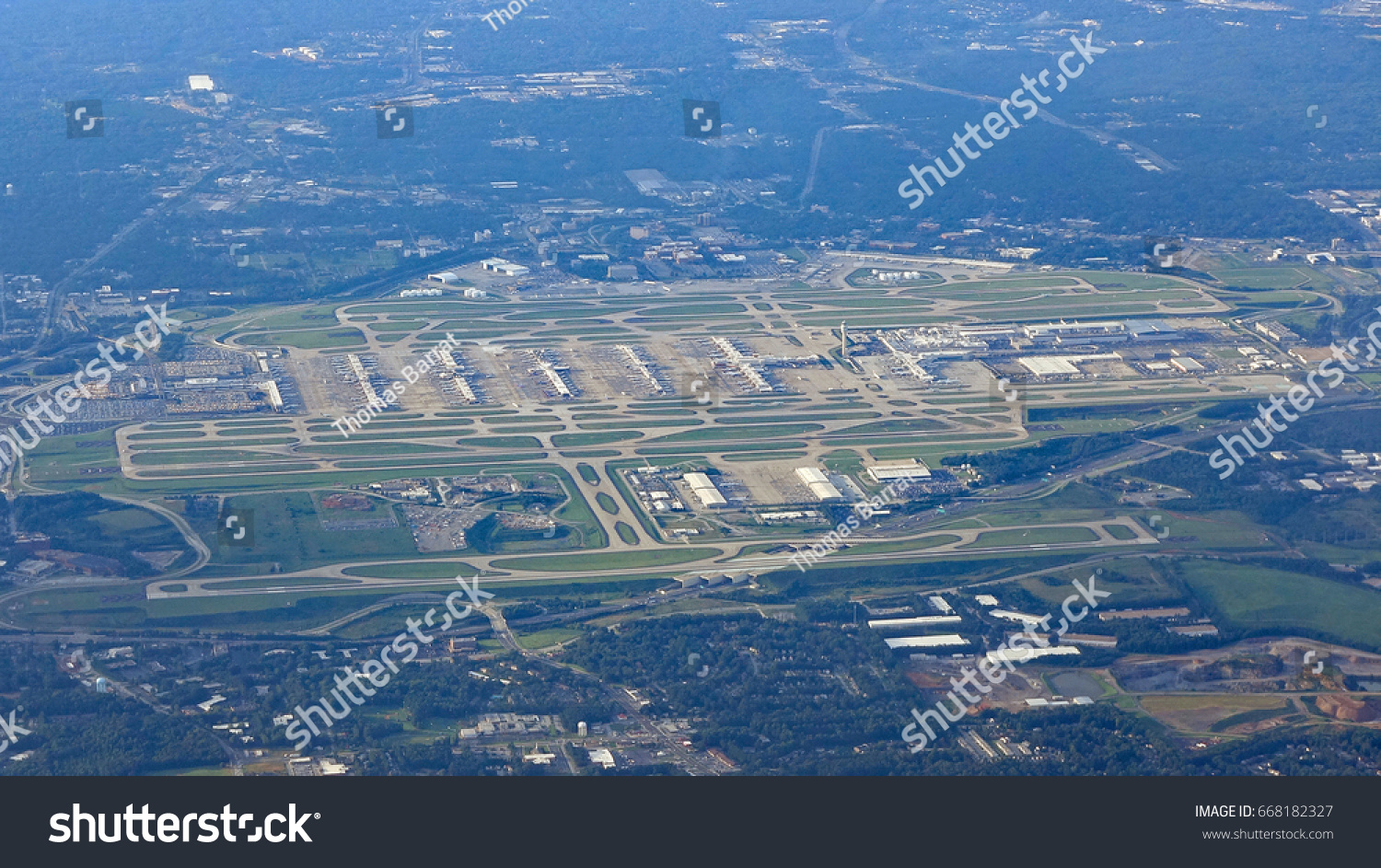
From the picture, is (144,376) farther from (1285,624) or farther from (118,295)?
(1285,624)

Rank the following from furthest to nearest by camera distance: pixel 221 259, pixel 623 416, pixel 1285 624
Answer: pixel 221 259, pixel 623 416, pixel 1285 624

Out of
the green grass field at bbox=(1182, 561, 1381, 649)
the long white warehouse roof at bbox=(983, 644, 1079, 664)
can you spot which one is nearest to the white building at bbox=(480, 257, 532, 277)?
the green grass field at bbox=(1182, 561, 1381, 649)

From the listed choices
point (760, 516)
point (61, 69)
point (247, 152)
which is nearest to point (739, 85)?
point (247, 152)

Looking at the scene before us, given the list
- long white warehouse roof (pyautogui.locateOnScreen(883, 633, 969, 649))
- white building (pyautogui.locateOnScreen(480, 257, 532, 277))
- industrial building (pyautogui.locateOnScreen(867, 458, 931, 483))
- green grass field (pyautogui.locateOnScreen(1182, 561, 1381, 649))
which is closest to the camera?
long white warehouse roof (pyautogui.locateOnScreen(883, 633, 969, 649))

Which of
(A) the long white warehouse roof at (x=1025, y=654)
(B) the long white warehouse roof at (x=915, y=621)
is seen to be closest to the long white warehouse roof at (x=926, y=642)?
(B) the long white warehouse roof at (x=915, y=621)

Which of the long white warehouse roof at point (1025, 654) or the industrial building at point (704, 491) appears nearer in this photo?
the long white warehouse roof at point (1025, 654)

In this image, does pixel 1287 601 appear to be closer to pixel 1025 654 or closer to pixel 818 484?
pixel 1025 654

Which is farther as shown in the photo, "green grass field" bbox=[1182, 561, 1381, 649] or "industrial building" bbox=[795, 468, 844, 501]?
"industrial building" bbox=[795, 468, 844, 501]

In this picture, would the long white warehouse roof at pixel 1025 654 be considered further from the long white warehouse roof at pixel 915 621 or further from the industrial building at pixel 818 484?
the industrial building at pixel 818 484

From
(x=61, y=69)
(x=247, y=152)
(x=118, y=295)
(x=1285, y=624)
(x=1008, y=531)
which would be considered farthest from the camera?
(x=61, y=69)

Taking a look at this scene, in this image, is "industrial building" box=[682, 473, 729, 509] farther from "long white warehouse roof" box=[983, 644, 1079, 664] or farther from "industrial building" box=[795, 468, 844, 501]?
"long white warehouse roof" box=[983, 644, 1079, 664]

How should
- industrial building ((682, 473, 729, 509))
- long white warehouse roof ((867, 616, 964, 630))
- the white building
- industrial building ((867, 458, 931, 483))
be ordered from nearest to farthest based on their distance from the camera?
1. long white warehouse roof ((867, 616, 964, 630))
2. industrial building ((682, 473, 729, 509))
3. industrial building ((867, 458, 931, 483))
4. the white building
